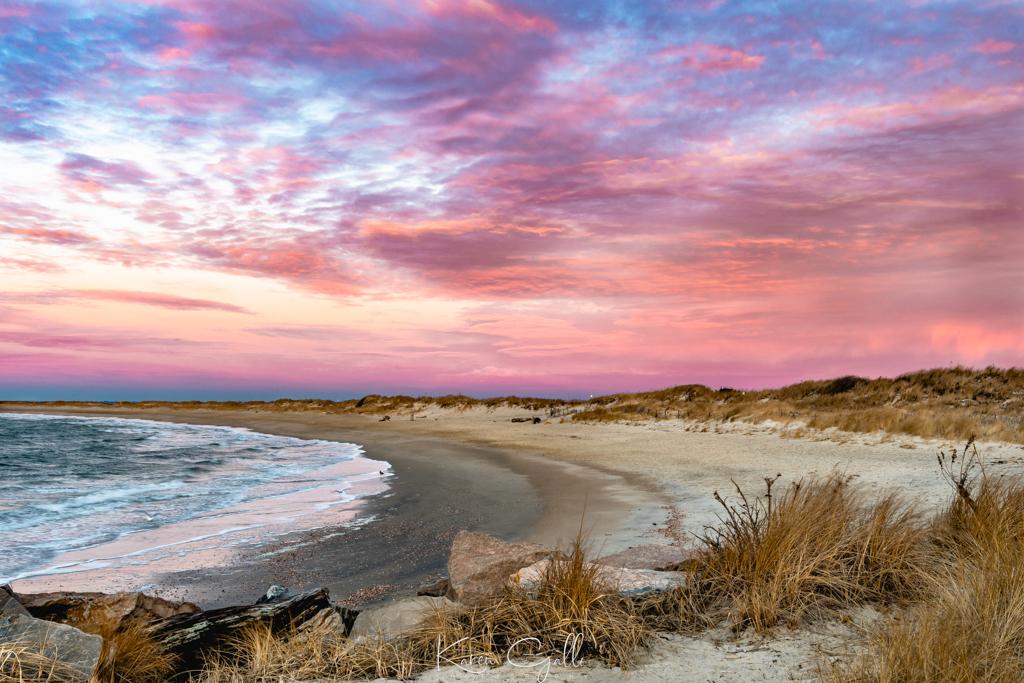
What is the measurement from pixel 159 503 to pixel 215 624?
12046mm

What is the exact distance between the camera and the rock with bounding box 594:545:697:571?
633 centimetres

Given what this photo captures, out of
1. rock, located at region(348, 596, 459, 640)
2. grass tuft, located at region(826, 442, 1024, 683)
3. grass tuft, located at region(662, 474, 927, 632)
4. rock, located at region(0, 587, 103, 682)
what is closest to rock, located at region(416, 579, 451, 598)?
rock, located at region(348, 596, 459, 640)

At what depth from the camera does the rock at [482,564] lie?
5754 mm

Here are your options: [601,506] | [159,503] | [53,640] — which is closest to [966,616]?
[53,640]

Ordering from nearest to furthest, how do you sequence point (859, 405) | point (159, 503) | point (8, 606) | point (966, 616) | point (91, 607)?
point (966, 616), point (8, 606), point (91, 607), point (159, 503), point (859, 405)

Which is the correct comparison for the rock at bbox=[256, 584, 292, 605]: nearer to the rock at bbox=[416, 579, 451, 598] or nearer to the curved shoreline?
the rock at bbox=[416, 579, 451, 598]

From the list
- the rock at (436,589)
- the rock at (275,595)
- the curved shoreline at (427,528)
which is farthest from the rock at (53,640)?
the curved shoreline at (427,528)

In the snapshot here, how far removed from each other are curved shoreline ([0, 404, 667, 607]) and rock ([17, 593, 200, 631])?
85.4 inches

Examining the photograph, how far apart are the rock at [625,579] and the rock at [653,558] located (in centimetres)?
43

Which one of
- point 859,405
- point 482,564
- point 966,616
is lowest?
point 482,564

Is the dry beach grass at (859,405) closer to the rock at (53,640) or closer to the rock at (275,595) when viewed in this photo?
the rock at (275,595)

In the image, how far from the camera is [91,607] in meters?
5.98

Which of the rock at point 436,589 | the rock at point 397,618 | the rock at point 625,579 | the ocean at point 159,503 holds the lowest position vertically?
the ocean at point 159,503

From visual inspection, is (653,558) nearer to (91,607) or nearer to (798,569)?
(798,569)
